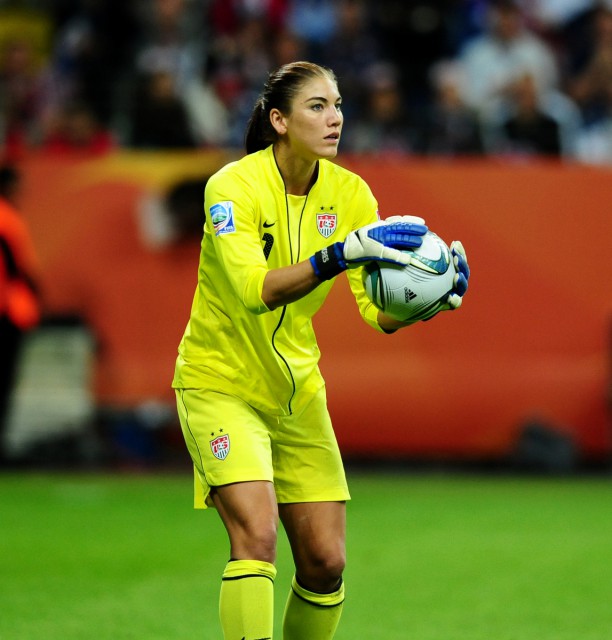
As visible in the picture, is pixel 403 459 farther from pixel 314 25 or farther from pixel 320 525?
pixel 320 525

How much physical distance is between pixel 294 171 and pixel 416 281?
2.41ft

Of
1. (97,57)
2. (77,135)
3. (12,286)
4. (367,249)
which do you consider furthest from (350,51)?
(367,249)

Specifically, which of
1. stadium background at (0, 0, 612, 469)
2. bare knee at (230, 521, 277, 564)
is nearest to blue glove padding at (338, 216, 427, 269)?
bare knee at (230, 521, 277, 564)

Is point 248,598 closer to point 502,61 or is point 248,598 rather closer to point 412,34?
point 502,61

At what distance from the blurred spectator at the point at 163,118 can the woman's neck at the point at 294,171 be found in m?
7.21

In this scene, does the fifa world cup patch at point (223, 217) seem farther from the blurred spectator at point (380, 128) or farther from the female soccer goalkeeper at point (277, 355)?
the blurred spectator at point (380, 128)

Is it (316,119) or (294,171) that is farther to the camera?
(294,171)

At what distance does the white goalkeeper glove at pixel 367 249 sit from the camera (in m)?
4.36

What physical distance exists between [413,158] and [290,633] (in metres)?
7.41

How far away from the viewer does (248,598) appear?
4473 mm

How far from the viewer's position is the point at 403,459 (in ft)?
38.1

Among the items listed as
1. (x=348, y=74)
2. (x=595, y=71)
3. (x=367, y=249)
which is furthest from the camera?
(x=348, y=74)

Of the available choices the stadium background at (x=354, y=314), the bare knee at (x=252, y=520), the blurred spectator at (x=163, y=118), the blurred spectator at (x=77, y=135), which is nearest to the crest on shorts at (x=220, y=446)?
the bare knee at (x=252, y=520)

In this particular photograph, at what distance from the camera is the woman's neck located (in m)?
4.93
